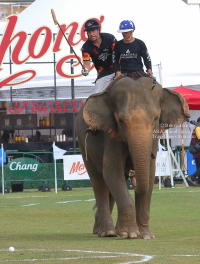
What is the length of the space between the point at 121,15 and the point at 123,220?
82.2 feet

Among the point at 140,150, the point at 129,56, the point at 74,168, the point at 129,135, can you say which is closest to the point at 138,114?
the point at 129,135

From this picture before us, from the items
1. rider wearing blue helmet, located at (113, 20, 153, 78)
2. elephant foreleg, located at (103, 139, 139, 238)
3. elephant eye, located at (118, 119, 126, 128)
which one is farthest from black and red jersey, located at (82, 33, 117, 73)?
elephant eye, located at (118, 119, 126, 128)

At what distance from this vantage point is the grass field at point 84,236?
6.94 m

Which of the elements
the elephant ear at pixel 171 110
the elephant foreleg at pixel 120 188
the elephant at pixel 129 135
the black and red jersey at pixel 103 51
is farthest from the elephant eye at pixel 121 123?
the black and red jersey at pixel 103 51

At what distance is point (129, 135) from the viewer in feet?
29.1

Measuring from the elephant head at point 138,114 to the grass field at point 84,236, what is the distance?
101 cm

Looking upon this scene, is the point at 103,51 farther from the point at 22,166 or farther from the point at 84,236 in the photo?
the point at 22,166

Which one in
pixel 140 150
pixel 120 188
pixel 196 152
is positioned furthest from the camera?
pixel 196 152

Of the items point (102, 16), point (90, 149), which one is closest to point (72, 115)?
point (102, 16)

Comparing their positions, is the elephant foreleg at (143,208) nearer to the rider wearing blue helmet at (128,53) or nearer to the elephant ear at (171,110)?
the elephant ear at (171,110)

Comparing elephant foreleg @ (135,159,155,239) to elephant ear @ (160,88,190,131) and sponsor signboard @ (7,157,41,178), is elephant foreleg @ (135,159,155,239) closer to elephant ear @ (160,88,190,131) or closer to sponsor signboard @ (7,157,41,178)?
elephant ear @ (160,88,190,131)

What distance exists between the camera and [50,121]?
31750 millimetres

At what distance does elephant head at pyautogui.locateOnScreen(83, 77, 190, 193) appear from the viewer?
28.9ft

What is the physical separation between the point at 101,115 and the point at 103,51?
1.47m
